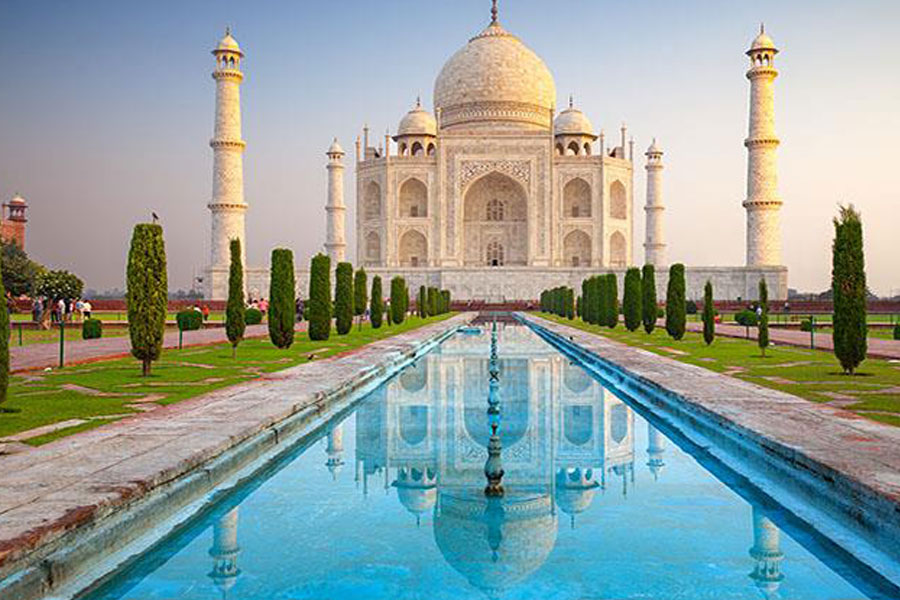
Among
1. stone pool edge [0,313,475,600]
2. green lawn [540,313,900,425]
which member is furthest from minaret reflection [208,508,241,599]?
green lawn [540,313,900,425]

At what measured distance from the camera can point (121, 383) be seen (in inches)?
278

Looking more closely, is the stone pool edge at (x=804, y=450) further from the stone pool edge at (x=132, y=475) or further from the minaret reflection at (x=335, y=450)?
the stone pool edge at (x=132, y=475)

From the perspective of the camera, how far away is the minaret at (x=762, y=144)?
96.7 ft

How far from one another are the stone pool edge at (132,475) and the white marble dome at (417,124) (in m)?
34.0

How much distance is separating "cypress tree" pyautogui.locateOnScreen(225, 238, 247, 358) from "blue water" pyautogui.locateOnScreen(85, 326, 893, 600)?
5.07 metres

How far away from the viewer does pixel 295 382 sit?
7113mm

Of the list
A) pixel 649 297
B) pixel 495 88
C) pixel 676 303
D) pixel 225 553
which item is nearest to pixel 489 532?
pixel 225 553

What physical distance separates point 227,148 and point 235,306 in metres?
20.7

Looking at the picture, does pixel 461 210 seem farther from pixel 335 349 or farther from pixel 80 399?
pixel 80 399

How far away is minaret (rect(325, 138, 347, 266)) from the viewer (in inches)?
1404

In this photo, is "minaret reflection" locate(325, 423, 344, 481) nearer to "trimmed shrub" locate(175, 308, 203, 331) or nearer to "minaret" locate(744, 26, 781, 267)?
"trimmed shrub" locate(175, 308, 203, 331)

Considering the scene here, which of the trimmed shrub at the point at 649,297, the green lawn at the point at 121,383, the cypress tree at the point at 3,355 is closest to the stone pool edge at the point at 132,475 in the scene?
the green lawn at the point at 121,383

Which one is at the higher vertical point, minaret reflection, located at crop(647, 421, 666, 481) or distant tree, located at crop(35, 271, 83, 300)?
distant tree, located at crop(35, 271, 83, 300)

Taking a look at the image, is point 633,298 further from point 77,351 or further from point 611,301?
point 77,351
